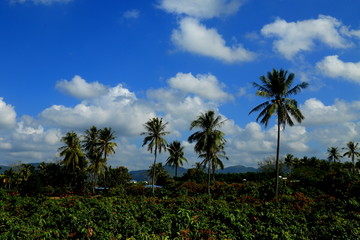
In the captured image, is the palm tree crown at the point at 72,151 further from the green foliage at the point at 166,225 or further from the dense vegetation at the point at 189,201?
the green foliage at the point at 166,225

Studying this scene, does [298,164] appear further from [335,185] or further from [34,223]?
[34,223]

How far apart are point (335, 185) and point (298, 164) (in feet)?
133

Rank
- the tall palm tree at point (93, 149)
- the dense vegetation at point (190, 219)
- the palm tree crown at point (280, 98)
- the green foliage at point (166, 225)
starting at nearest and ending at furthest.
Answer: the green foliage at point (166, 225) → the dense vegetation at point (190, 219) → the palm tree crown at point (280, 98) → the tall palm tree at point (93, 149)

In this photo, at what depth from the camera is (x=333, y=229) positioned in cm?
1855

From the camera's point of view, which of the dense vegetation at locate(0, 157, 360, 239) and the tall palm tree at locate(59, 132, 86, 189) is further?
the tall palm tree at locate(59, 132, 86, 189)

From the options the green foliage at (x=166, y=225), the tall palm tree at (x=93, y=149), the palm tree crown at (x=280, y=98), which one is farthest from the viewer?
the tall palm tree at (x=93, y=149)

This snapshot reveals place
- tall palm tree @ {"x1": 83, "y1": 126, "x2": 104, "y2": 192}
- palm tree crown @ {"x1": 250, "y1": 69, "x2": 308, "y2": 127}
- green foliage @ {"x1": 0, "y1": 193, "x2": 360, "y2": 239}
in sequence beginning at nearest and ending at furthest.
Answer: green foliage @ {"x1": 0, "y1": 193, "x2": 360, "y2": 239} < palm tree crown @ {"x1": 250, "y1": 69, "x2": 308, "y2": 127} < tall palm tree @ {"x1": 83, "y1": 126, "x2": 104, "y2": 192}

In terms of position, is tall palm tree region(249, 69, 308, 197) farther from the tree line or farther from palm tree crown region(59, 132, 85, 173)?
palm tree crown region(59, 132, 85, 173)

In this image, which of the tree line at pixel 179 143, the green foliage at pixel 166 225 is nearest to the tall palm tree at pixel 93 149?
the tree line at pixel 179 143

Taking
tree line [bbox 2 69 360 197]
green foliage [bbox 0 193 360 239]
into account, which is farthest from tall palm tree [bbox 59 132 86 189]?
green foliage [bbox 0 193 360 239]

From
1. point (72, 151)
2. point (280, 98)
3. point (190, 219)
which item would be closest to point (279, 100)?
point (280, 98)

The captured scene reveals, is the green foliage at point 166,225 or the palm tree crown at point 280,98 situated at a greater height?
the palm tree crown at point 280,98

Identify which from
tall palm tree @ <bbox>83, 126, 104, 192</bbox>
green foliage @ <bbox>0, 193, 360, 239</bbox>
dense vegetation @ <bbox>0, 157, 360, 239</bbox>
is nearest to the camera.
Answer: green foliage @ <bbox>0, 193, 360, 239</bbox>

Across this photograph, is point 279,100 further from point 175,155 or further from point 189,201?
point 175,155
